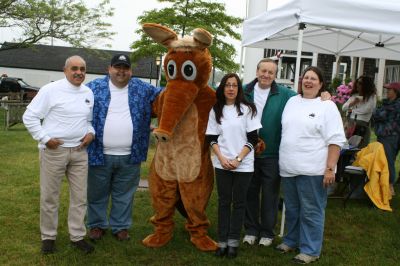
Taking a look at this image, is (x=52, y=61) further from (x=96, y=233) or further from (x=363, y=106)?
(x=96, y=233)

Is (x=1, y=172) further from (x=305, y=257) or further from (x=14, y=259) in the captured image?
(x=305, y=257)

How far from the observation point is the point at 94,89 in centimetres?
430

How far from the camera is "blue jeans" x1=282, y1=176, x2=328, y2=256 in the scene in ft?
13.2

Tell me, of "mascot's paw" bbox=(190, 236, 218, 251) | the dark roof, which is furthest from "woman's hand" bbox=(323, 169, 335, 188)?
the dark roof

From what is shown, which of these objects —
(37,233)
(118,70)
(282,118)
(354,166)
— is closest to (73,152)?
(118,70)

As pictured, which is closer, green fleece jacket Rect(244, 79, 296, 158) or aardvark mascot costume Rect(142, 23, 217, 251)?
aardvark mascot costume Rect(142, 23, 217, 251)

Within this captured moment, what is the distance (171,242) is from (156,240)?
0.63 feet

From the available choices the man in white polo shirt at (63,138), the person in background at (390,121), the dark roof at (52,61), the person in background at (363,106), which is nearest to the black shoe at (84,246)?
the man in white polo shirt at (63,138)

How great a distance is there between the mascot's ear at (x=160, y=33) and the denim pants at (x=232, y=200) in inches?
51.6

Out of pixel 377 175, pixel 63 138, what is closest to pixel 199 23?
pixel 377 175

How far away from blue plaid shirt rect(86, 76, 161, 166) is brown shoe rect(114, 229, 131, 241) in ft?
2.52

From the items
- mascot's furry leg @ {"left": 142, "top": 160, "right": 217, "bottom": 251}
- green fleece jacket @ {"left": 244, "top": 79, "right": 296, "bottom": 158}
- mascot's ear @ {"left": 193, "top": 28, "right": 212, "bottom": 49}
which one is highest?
mascot's ear @ {"left": 193, "top": 28, "right": 212, "bottom": 49}

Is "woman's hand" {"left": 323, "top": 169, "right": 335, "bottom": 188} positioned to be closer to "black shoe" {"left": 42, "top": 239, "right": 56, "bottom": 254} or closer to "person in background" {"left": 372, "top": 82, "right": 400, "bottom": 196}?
"black shoe" {"left": 42, "top": 239, "right": 56, "bottom": 254}

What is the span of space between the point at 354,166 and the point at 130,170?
342 cm
